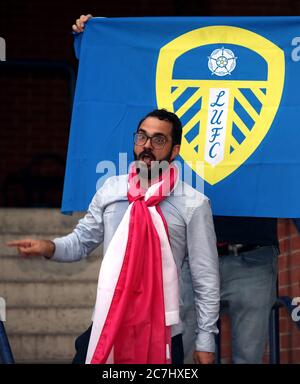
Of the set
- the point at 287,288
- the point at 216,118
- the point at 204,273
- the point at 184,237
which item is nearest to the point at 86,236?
the point at 184,237

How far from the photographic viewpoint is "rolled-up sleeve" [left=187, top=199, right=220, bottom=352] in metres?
4.89

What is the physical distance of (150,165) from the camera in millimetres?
4980

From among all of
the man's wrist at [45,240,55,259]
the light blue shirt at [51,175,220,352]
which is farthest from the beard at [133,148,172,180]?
the man's wrist at [45,240,55,259]

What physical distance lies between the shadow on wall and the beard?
6.50 metres

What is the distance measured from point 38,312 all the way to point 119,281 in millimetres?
3217

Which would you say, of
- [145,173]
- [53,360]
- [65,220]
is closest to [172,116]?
[145,173]

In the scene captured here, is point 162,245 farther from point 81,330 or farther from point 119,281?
point 81,330

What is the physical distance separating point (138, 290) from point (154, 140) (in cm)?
70
